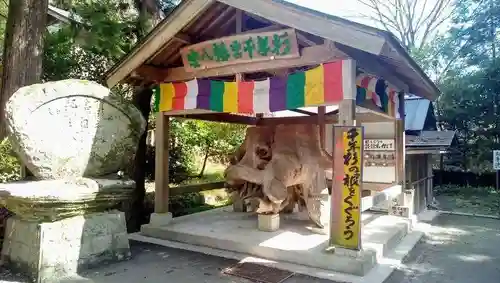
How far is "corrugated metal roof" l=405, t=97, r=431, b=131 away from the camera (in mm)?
14648

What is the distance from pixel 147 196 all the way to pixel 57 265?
19.6 ft

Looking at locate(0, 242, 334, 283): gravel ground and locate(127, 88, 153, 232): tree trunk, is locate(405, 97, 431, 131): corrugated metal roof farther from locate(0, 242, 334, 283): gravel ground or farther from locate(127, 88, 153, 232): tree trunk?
locate(0, 242, 334, 283): gravel ground

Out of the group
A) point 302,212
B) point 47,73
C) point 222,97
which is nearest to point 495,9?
point 302,212

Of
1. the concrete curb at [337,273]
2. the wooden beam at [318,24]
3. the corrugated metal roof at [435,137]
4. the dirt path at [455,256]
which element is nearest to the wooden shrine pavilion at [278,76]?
the wooden beam at [318,24]

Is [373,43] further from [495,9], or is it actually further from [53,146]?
[495,9]

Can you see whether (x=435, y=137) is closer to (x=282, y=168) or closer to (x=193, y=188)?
(x=282, y=168)

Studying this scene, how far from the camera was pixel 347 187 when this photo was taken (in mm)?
4898

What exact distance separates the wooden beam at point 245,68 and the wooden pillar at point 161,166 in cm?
80

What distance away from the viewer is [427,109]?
15164 mm

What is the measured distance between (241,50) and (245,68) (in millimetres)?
310

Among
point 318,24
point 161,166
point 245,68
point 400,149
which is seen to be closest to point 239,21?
point 245,68

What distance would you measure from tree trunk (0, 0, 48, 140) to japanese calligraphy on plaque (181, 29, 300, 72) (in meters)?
2.59

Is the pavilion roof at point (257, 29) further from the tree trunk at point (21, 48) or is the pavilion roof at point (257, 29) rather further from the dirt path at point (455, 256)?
the dirt path at point (455, 256)

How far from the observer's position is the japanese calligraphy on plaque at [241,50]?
18.3ft
